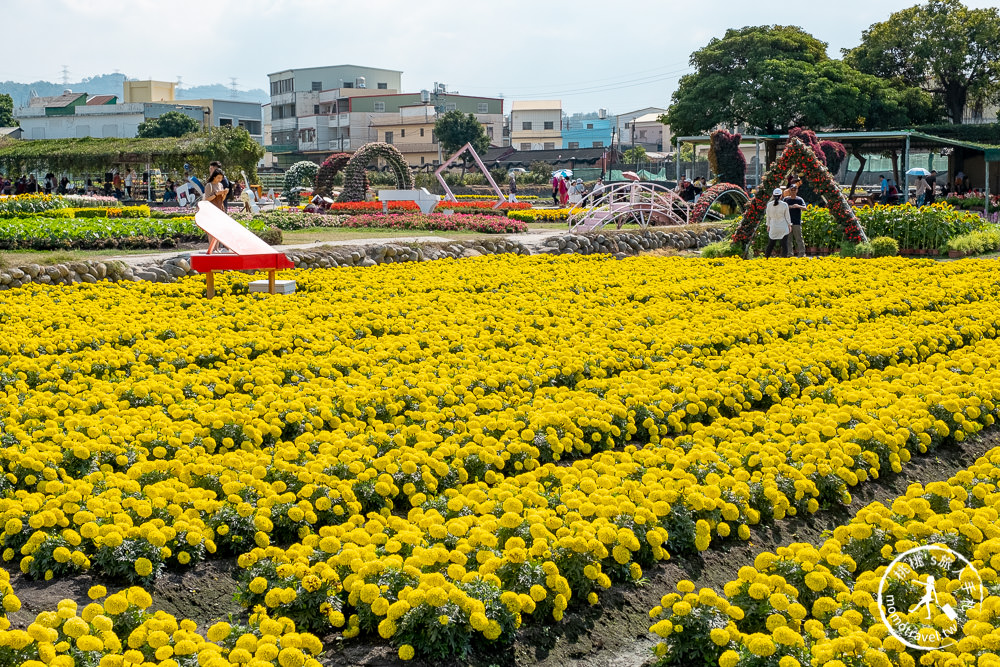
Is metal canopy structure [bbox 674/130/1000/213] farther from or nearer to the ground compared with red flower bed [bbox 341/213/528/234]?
farther from the ground

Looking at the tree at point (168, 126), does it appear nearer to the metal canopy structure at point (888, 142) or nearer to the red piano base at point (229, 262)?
the metal canopy structure at point (888, 142)

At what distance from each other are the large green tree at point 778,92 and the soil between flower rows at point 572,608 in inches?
1501

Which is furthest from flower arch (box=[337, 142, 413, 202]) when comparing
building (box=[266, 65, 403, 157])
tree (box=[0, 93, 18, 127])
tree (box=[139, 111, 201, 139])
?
tree (box=[0, 93, 18, 127])

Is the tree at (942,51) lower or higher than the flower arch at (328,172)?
higher

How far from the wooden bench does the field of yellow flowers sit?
0.68 metres

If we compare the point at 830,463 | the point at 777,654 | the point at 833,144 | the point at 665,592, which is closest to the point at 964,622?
the point at 777,654

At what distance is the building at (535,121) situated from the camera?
9175 centimetres

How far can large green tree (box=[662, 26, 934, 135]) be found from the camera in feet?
131

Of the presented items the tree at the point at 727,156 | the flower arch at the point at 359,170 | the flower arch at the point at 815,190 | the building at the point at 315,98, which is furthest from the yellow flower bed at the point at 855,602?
the building at the point at 315,98

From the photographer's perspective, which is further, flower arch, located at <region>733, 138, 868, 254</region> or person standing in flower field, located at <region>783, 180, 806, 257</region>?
flower arch, located at <region>733, 138, 868, 254</region>

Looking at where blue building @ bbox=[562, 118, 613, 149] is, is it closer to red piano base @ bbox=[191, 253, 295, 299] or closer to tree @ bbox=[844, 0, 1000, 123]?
tree @ bbox=[844, 0, 1000, 123]

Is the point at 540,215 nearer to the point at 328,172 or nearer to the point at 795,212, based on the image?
the point at 328,172

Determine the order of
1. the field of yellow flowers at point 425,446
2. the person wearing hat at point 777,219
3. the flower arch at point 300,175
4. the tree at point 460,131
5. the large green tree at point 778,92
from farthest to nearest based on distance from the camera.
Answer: the tree at point 460,131, the flower arch at point 300,175, the large green tree at point 778,92, the person wearing hat at point 777,219, the field of yellow flowers at point 425,446

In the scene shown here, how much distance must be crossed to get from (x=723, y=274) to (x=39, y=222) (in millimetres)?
11308
